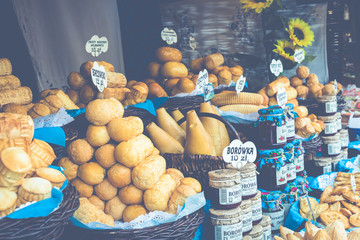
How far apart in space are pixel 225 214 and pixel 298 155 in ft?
3.47

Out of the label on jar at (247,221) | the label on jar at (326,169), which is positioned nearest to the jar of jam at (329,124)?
the label on jar at (326,169)

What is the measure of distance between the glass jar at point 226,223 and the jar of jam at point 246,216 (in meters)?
0.11

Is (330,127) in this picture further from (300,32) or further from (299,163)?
(300,32)

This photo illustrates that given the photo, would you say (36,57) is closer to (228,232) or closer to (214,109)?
(214,109)

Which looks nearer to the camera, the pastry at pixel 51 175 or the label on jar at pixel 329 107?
the pastry at pixel 51 175

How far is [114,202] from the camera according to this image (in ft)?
5.65

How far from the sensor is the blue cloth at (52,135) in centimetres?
164

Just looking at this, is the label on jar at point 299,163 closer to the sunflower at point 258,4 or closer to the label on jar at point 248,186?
the label on jar at point 248,186

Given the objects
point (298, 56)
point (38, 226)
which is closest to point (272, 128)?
point (38, 226)

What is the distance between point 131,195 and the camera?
169 centimetres

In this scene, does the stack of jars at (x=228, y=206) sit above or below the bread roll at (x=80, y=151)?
below

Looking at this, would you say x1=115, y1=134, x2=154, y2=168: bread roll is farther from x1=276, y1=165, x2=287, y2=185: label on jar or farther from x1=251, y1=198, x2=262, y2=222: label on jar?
x1=276, y1=165, x2=287, y2=185: label on jar

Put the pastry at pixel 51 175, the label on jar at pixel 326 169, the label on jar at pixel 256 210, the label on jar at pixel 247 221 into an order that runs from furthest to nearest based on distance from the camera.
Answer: the label on jar at pixel 326 169 < the label on jar at pixel 256 210 < the label on jar at pixel 247 221 < the pastry at pixel 51 175

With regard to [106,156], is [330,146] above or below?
below
